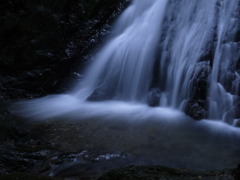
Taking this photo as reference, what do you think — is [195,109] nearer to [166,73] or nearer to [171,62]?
[166,73]

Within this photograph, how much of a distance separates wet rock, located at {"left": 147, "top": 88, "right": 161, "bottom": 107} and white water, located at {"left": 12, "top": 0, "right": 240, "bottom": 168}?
11 centimetres

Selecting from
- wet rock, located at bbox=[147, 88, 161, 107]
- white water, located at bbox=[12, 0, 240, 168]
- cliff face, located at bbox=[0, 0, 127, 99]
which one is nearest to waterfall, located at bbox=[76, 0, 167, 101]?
white water, located at bbox=[12, 0, 240, 168]

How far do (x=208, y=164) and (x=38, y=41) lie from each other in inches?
266

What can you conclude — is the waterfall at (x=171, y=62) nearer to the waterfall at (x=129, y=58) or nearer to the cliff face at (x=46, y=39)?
the waterfall at (x=129, y=58)

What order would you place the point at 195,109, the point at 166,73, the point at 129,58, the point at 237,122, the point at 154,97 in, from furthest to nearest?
the point at 129,58
the point at 166,73
the point at 154,97
the point at 195,109
the point at 237,122

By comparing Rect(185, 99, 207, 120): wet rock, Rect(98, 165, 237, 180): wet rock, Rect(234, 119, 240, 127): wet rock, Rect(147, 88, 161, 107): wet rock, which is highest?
Rect(147, 88, 161, 107): wet rock

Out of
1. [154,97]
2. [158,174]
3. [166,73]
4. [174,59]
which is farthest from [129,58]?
[158,174]

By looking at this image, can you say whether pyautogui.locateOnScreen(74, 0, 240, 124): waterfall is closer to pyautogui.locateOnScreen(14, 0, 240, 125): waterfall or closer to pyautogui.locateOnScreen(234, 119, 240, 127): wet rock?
pyautogui.locateOnScreen(14, 0, 240, 125): waterfall

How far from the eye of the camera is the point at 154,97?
23.3 ft

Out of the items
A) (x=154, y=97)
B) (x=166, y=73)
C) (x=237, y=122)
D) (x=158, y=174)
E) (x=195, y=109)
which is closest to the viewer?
(x=158, y=174)

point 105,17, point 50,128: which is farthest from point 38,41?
point 50,128

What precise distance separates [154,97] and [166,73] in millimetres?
798

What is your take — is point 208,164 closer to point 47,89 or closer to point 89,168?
point 89,168

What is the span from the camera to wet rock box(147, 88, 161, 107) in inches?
276
